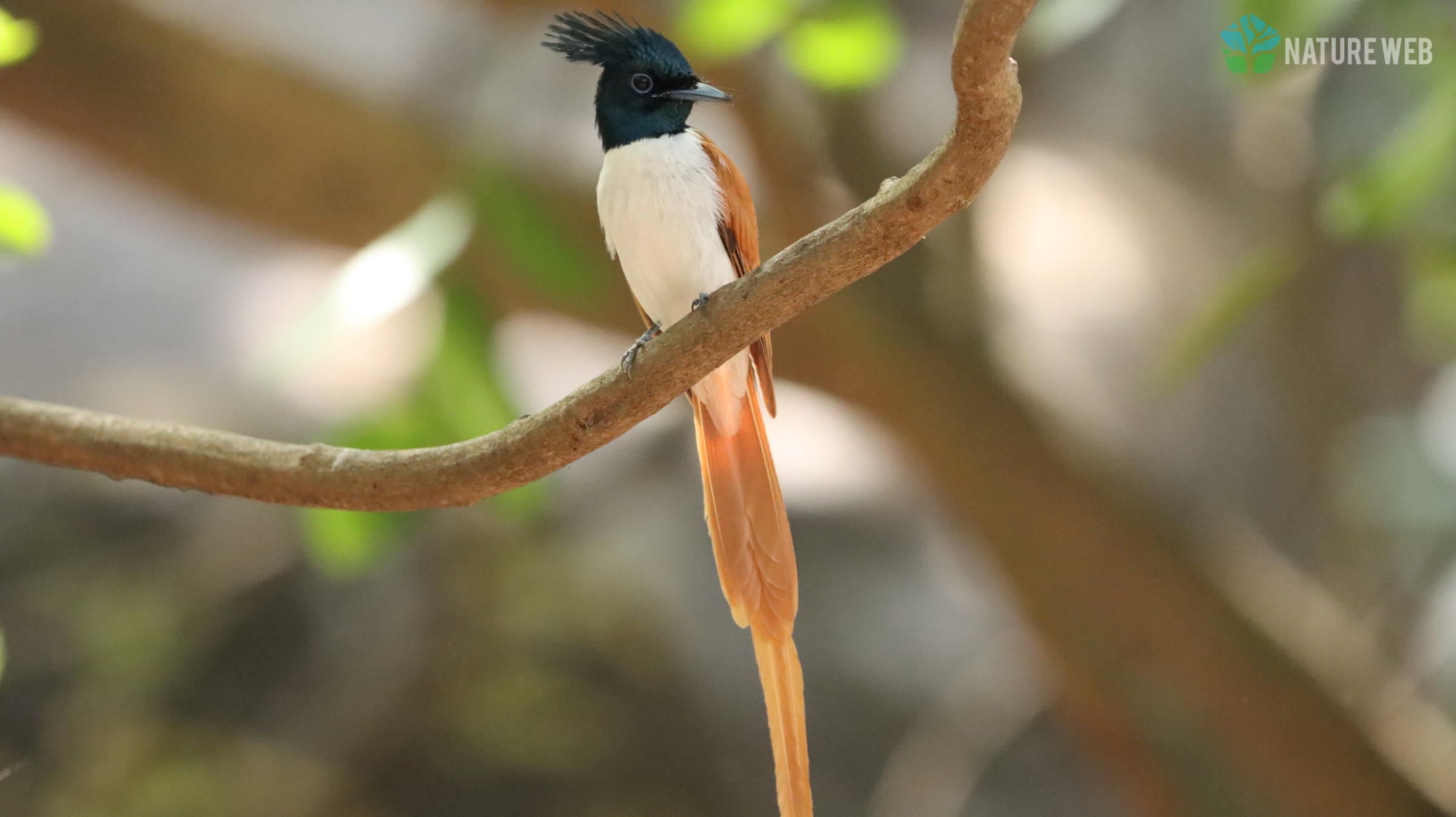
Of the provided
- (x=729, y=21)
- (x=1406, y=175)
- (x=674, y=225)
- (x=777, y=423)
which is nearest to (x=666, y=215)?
(x=674, y=225)

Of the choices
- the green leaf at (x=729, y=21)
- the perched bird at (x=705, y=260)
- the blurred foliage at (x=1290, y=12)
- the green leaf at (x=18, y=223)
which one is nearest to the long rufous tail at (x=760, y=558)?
the perched bird at (x=705, y=260)

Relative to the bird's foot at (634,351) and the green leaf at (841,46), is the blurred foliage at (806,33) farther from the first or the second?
the bird's foot at (634,351)

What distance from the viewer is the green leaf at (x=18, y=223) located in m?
1.17

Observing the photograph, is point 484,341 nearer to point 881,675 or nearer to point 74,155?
point 74,155

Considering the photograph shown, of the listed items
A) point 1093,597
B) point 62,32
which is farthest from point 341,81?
point 1093,597

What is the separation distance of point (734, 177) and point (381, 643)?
2299 millimetres

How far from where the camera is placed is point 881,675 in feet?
10.8

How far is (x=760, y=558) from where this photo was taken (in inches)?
49.6

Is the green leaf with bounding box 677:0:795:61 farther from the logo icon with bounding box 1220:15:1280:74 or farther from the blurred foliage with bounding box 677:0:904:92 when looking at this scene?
the logo icon with bounding box 1220:15:1280:74

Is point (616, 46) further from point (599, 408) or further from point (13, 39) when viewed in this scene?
point (13, 39)

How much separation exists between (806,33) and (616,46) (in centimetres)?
63

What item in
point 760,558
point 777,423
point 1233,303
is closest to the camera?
point 760,558

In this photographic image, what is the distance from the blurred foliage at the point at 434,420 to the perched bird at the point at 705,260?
52 cm

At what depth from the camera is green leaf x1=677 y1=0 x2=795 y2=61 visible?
174 centimetres
